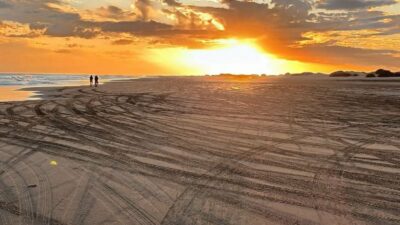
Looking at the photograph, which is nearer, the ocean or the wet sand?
the wet sand

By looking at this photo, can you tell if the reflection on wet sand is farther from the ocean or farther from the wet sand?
the wet sand

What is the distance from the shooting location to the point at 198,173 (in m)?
7.85

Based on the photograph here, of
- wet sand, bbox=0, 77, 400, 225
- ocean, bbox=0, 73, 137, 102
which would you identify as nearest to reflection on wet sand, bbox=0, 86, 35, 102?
ocean, bbox=0, 73, 137, 102

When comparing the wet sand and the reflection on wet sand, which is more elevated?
the wet sand

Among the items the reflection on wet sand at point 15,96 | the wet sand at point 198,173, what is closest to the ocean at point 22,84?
Result: the reflection on wet sand at point 15,96

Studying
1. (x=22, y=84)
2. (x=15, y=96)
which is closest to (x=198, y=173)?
(x=15, y=96)

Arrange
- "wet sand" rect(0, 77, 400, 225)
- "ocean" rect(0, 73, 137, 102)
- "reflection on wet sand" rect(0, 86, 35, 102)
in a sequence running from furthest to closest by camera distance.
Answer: "ocean" rect(0, 73, 137, 102) → "reflection on wet sand" rect(0, 86, 35, 102) → "wet sand" rect(0, 77, 400, 225)

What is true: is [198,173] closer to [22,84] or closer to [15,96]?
[15,96]

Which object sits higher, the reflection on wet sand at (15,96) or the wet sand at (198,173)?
the wet sand at (198,173)

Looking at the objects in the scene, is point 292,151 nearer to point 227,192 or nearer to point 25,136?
point 227,192

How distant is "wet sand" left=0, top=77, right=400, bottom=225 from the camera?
5707 millimetres

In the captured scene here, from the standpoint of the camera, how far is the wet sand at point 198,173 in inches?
225

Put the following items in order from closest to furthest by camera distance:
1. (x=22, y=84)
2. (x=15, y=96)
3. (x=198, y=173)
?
(x=198, y=173), (x=15, y=96), (x=22, y=84)

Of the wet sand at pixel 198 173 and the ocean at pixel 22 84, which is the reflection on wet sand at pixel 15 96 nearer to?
the ocean at pixel 22 84
